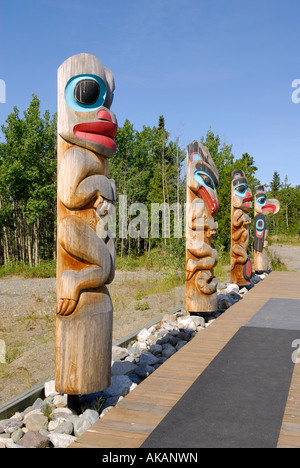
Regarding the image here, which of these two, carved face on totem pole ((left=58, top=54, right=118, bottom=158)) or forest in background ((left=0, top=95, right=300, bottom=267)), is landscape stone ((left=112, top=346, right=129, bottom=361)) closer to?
carved face on totem pole ((left=58, top=54, right=118, bottom=158))

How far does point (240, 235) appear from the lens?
376 inches

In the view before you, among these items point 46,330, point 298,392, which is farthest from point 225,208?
point 298,392

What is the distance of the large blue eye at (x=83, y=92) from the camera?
3346mm

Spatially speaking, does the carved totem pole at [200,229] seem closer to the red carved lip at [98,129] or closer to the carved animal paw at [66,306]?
the red carved lip at [98,129]

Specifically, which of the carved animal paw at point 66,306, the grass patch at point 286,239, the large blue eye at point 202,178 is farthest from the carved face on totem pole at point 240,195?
the grass patch at point 286,239

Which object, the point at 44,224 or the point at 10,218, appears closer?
the point at 10,218

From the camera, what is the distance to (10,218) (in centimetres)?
1903

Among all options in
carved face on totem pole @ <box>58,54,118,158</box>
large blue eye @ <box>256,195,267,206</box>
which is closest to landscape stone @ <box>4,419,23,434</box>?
carved face on totem pole @ <box>58,54,118,158</box>

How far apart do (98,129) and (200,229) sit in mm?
3487

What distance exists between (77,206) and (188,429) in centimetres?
185

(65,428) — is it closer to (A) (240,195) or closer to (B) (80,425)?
(B) (80,425)

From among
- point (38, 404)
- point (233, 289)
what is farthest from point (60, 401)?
point (233, 289)

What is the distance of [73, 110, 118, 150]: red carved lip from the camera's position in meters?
3.36

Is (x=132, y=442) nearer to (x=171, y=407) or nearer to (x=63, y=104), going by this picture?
(x=171, y=407)
